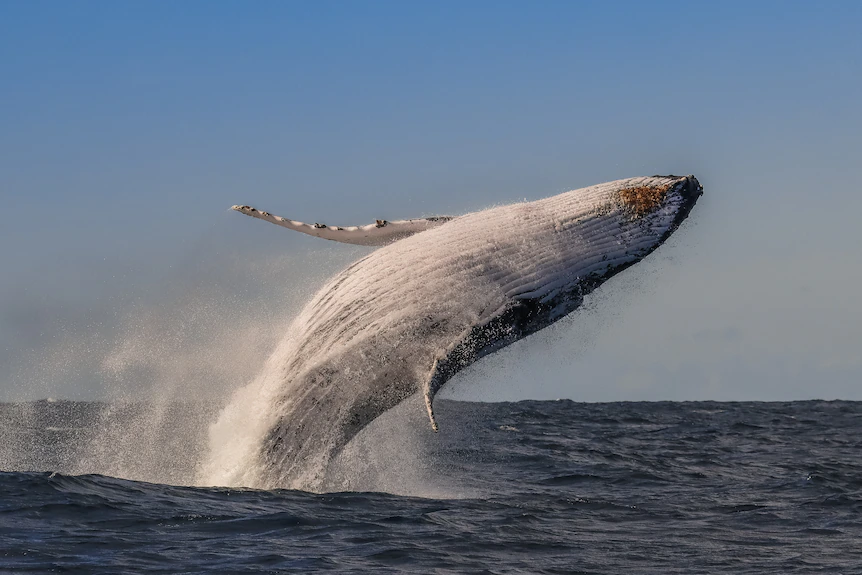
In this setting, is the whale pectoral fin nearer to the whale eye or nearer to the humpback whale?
the humpback whale

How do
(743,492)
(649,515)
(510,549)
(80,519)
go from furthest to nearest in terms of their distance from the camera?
(743,492) < (649,515) < (80,519) < (510,549)

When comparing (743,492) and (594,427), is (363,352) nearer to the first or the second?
(743,492)

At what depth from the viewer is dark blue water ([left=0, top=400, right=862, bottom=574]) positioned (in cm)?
920

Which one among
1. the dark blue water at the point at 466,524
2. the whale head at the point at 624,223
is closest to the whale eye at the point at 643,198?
the whale head at the point at 624,223

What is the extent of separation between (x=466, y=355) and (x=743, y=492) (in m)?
7.30

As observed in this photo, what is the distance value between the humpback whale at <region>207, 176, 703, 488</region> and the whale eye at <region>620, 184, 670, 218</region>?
0.4 inches

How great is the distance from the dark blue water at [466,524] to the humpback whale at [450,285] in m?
1.56

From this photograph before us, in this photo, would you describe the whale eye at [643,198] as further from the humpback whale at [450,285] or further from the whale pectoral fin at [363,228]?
the whale pectoral fin at [363,228]

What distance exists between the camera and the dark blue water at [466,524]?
30.2 ft

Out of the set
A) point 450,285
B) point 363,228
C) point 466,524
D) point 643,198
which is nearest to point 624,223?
point 643,198

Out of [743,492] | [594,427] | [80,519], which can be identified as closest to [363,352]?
[80,519]

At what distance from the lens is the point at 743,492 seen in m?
15.1

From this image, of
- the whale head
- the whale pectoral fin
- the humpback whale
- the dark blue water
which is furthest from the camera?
the whale pectoral fin

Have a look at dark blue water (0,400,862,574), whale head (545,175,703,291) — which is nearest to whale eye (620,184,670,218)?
whale head (545,175,703,291)
